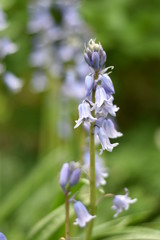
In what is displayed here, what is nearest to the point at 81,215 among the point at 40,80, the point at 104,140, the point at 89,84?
the point at 104,140

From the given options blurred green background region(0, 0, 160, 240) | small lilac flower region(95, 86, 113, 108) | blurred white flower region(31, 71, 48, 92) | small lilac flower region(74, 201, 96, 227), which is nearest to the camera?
small lilac flower region(95, 86, 113, 108)

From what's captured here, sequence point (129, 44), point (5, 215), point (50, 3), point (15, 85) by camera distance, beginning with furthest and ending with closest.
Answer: point (129, 44)
point (50, 3)
point (5, 215)
point (15, 85)

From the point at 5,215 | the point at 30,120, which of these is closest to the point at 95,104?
the point at 5,215

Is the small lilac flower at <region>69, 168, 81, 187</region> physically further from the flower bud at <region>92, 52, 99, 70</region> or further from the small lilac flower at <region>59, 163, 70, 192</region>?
the flower bud at <region>92, 52, 99, 70</region>

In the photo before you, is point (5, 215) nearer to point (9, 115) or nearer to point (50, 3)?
point (50, 3)

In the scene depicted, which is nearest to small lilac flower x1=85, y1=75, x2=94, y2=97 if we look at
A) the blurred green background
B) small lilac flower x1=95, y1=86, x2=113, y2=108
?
small lilac flower x1=95, y1=86, x2=113, y2=108

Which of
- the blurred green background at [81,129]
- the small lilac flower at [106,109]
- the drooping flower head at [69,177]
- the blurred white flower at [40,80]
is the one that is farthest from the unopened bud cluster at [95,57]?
the blurred white flower at [40,80]

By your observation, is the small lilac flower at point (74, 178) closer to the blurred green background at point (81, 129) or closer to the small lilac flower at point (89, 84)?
the small lilac flower at point (89, 84)

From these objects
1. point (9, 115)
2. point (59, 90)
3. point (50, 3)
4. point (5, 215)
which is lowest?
point (5, 215)
